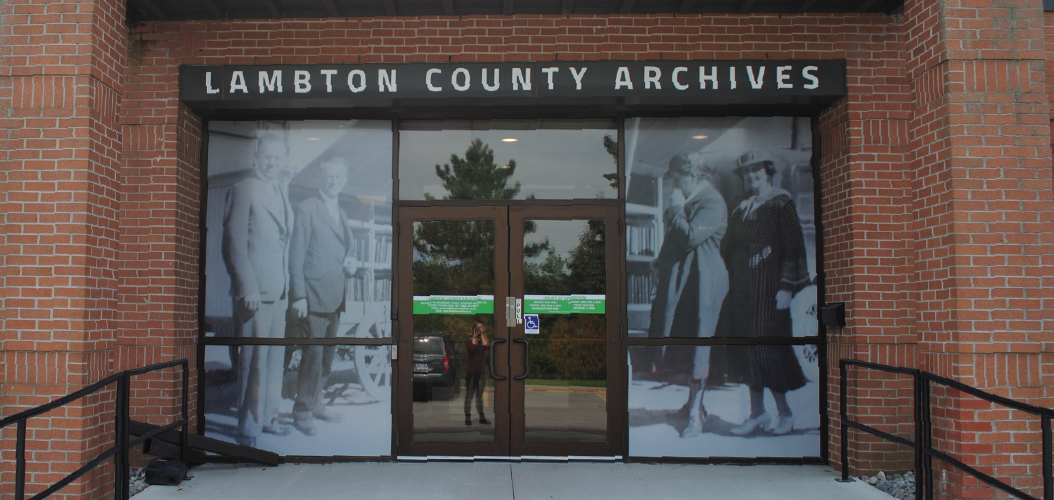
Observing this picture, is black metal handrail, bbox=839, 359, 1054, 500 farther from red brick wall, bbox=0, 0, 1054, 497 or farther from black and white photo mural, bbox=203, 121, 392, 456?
black and white photo mural, bbox=203, 121, 392, 456

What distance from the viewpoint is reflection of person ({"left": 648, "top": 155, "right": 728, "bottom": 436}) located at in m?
6.55

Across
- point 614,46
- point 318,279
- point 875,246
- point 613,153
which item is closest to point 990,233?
point 875,246

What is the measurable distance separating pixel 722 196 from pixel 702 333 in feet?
4.46

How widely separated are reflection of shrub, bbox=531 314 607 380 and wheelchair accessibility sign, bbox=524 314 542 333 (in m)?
0.12

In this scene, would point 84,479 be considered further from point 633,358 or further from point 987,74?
point 987,74

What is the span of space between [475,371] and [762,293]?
289 cm

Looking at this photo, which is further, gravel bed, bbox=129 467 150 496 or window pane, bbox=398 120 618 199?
window pane, bbox=398 120 618 199

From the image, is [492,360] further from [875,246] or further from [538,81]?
[875,246]

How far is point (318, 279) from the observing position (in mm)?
6617

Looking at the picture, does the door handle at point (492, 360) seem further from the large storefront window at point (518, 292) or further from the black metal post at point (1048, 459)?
the black metal post at point (1048, 459)

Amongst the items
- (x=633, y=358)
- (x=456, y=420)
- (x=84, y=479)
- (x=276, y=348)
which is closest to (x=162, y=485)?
(x=84, y=479)

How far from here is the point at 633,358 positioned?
653cm

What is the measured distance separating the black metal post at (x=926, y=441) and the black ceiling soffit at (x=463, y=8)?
3.46 meters

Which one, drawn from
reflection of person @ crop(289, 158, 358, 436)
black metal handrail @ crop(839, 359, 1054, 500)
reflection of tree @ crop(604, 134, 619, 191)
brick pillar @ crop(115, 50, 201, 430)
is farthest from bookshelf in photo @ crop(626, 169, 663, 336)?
brick pillar @ crop(115, 50, 201, 430)
